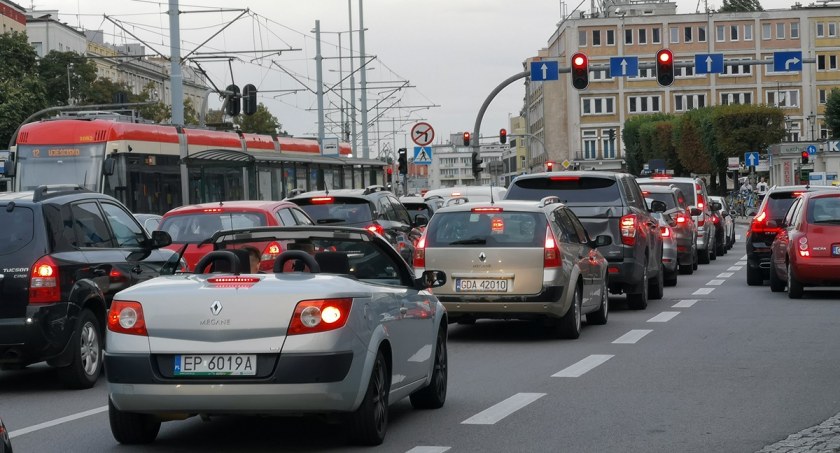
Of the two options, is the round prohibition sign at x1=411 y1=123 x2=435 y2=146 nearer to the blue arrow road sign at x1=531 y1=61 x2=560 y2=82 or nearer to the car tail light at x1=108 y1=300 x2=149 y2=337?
the blue arrow road sign at x1=531 y1=61 x2=560 y2=82

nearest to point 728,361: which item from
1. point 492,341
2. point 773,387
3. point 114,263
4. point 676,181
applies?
point 773,387

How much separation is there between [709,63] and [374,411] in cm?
4114

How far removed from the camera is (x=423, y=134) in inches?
1581

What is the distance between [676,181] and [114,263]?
22006 millimetres

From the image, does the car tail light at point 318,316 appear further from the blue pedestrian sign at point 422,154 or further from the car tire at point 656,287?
the blue pedestrian sign at point 422,154

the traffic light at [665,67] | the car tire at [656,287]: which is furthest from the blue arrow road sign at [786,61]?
the car tire at [656,287]

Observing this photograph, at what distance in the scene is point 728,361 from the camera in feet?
45.2

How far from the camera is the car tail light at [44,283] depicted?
12414 millimetres

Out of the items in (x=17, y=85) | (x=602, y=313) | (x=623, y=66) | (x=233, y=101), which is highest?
→ (x=17, y=85)

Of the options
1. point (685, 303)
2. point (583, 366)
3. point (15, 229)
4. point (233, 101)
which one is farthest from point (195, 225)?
point (233, 101)

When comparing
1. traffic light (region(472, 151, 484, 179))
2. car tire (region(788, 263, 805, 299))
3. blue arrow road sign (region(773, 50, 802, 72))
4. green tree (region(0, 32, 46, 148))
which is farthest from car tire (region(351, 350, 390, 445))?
green tree (region(0, 32, 46, 148))

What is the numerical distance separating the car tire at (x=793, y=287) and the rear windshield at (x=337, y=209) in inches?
240

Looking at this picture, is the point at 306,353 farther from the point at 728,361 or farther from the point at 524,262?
the point at 524,262

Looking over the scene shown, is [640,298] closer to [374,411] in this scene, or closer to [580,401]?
[580,401]
